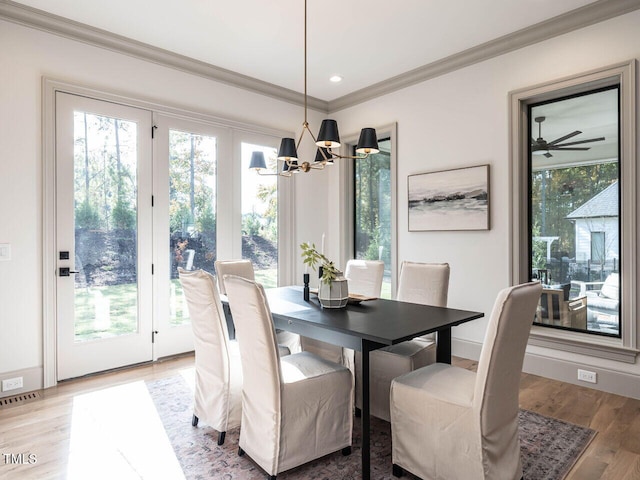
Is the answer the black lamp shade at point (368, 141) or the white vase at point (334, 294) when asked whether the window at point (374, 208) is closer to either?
the black lamp shade at point (368, 141)

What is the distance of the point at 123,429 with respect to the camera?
2459 mm

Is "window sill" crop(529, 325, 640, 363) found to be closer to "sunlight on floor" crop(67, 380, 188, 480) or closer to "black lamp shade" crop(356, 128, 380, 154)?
"black lamp shade" crop(356, 128, 380, 154)

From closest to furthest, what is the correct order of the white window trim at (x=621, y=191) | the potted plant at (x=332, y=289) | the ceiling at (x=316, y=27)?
1. the potted plant at (x=332, y=289)
2. the white window trim at (x=621, y=191)
3. the ceiling at (x=316, y=27)

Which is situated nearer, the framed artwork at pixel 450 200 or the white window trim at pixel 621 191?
the white window trim at pixel 621 191

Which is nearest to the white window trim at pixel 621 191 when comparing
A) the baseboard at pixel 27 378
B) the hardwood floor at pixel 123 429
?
the hardwood floor at pixel 123 429

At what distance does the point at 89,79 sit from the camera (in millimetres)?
3410

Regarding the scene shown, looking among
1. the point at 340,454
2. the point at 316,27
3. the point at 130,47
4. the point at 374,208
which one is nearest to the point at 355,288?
the point at 340,454

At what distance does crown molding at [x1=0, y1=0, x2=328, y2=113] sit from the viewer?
3.06 metres

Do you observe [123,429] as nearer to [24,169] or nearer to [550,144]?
[24,169]

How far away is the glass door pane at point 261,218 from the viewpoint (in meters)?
4.49

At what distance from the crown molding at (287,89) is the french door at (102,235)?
523 mm

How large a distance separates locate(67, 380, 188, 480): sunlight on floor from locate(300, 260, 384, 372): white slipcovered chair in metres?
1.17

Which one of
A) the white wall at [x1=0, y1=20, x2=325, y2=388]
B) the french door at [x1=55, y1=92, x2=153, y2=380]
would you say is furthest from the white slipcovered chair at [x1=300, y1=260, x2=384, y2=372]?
the white wall at [x1=0, y1=20, x2=325, y2=388]

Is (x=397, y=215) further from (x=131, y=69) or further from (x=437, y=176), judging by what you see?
(x=131, y=69)
